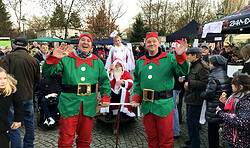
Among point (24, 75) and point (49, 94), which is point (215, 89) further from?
point (49, 94)

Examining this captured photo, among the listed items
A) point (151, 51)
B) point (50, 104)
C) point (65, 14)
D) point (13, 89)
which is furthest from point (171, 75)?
point (65, 14)

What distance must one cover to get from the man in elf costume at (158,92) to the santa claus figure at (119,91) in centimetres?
188

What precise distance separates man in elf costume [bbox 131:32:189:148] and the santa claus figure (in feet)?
6.18

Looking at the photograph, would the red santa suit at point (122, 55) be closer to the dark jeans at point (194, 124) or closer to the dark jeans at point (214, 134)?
the dark jeans at point (194, 124)

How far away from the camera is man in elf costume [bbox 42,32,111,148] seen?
2902 millimetres

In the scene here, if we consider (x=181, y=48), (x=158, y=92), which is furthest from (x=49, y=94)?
(x=181, y=48)

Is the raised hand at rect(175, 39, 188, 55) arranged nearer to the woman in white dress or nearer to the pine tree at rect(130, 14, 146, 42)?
the woman in white dress

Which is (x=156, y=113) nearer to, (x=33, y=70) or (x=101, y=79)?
(x=101, y=79)

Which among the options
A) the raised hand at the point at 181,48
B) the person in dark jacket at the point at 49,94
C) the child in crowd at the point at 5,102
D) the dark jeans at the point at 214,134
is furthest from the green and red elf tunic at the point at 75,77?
the person in dark jacket at the point at 49,94

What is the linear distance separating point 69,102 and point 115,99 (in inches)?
94.5

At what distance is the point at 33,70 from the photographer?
12.8 feet

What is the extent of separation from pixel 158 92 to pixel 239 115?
106 centimetres

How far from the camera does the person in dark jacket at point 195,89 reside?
359 cm

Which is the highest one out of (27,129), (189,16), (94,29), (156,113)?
(189,16)
